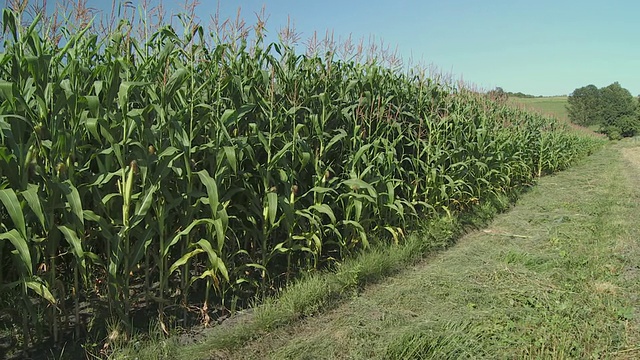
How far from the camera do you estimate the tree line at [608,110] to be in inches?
2562

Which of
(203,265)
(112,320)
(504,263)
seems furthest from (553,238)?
(112,320)

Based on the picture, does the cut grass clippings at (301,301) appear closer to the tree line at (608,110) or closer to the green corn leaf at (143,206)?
the green corn leaf at (143,206)

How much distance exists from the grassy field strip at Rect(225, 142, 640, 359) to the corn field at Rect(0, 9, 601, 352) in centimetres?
73

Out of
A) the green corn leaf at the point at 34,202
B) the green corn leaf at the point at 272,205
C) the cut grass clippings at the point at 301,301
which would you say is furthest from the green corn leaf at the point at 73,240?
the green corn leaf at the point at 272,205

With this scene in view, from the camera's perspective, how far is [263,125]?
12.7 feet

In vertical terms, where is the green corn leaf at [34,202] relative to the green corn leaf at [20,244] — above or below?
above

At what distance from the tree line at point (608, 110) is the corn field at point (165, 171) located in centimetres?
→ 7246

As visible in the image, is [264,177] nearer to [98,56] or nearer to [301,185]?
[301,185]

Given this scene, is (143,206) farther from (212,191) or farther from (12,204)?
(12,204)

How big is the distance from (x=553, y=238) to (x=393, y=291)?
2.87 m

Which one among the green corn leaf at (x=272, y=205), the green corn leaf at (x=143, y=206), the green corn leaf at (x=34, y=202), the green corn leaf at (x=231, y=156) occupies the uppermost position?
the green corn leaf at (x=231, y=156)

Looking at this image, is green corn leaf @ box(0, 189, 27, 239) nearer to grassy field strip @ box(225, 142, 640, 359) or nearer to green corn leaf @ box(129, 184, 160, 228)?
green corn leaf @ box(129, 184, 160, 228)

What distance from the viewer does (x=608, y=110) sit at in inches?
2694

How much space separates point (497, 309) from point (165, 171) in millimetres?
2782
